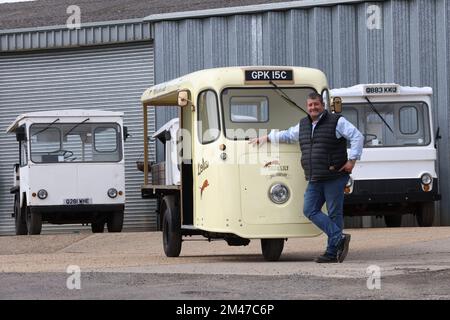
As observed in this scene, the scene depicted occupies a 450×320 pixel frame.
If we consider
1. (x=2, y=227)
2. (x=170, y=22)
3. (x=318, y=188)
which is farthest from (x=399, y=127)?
(x=2, y=227)

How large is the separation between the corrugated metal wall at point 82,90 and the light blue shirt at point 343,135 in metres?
14.4

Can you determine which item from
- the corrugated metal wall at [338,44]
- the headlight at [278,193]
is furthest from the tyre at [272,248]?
the corrugated metal wall at [338,44]

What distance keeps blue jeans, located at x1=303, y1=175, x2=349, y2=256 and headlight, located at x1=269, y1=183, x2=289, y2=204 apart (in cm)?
37

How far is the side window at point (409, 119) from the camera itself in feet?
73.8

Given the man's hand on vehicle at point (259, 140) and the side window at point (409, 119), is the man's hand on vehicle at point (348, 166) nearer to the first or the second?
the man's hand on vehicle at point (259, 140)

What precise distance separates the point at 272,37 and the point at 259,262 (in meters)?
13.4

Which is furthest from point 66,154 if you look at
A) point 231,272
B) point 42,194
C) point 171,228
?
point 231,272

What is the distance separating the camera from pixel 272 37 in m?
26.9

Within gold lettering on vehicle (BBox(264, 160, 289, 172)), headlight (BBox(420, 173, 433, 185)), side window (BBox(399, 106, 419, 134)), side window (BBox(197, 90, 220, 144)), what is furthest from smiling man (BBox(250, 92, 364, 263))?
side window (BBox(399, 106, 419, 134))

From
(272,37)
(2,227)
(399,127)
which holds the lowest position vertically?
(2,227)

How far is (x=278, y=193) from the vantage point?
1374 centimetres

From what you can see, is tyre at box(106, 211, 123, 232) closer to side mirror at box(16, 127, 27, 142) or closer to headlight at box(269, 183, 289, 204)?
side mirror at box(16, 127, 27, 142)

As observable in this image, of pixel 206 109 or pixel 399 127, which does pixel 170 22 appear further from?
pixel 206 109

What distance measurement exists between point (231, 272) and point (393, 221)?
1236 cm
